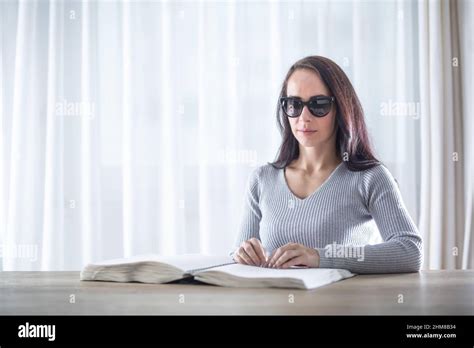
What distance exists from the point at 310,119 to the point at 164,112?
52.7 inches

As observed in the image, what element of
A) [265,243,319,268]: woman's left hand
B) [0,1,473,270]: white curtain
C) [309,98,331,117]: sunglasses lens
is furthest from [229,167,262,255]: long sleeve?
[0,1,473,270]: white curtain

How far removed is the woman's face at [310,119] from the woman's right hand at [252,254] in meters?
0.33

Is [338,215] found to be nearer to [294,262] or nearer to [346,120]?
[346,120]

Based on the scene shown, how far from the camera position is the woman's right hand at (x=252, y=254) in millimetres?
1037

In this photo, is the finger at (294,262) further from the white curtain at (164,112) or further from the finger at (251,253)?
the white curtain at (164,112)

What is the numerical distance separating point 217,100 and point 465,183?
3.48ft

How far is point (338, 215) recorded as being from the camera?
128cm

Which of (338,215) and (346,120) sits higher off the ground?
(346,120)

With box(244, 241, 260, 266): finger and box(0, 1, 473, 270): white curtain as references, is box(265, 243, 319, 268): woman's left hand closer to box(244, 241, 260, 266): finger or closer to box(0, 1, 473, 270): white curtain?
box(244, 241, 260, 266): finger

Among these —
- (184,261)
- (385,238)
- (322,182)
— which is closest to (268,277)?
(184,261)

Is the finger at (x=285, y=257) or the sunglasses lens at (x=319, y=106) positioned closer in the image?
the finger at (x=285, y=257)

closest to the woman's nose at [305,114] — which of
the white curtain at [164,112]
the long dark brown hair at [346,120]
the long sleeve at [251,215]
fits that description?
the long dark brown hair at [346,120]

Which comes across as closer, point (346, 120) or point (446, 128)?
point (346, 120)
